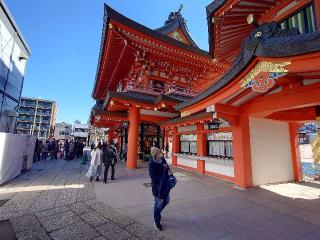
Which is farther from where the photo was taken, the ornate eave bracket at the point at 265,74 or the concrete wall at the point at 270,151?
the concrete wall at the point at 270,151

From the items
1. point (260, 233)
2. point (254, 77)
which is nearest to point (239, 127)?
point (254, 77)

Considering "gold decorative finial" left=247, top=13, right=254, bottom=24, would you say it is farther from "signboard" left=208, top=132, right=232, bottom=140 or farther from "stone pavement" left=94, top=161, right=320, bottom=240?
"stone pavement" left=94, top=161, right=320, bottom=240

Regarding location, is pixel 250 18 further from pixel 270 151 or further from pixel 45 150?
pixel 45 150

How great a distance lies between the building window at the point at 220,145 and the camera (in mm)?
8250

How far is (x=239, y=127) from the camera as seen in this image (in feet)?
22.6

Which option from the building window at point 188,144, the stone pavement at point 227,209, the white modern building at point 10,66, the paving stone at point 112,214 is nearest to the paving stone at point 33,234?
the paving stone at point 112,214

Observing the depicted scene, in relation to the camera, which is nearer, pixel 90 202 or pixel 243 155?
pixel 90 202

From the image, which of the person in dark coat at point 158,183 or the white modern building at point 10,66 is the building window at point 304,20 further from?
the white modern building at point 10,66

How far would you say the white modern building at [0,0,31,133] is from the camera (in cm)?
1402

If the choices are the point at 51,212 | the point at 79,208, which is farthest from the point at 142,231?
the point at 51,212

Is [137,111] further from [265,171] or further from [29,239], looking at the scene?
[29,239]

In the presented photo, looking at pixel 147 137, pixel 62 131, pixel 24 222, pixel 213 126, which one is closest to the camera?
pixel 24 222

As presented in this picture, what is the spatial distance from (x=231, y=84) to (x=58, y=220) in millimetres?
5121

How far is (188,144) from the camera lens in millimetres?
11695
